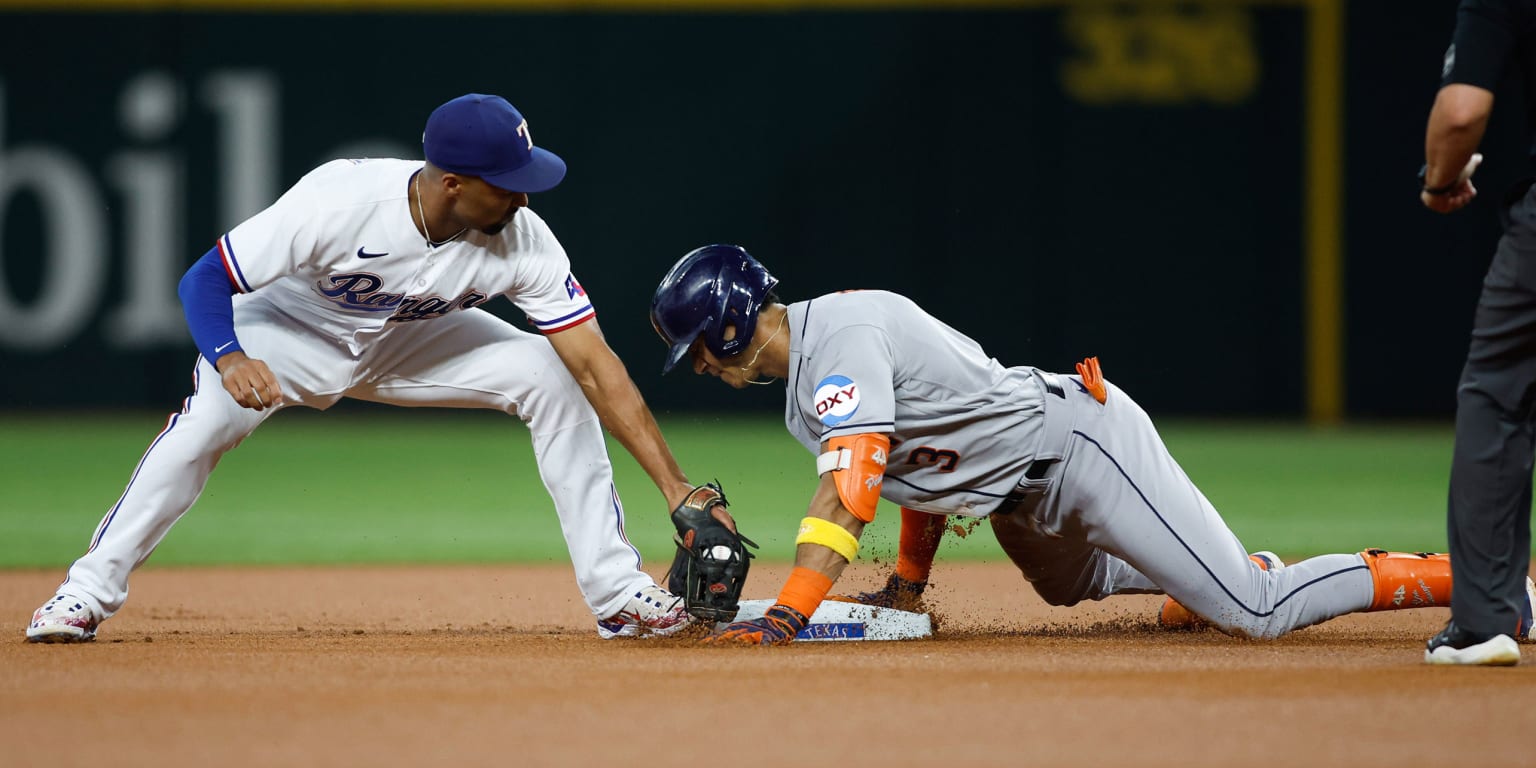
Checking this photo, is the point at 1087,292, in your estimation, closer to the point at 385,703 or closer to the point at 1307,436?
the point at 1307,436

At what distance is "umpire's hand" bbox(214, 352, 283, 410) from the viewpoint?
14.5 ft

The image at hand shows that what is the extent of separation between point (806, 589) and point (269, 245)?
1792 millimetres

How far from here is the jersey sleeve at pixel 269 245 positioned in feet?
15.1

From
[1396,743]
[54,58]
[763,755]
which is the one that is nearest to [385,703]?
[763,755]

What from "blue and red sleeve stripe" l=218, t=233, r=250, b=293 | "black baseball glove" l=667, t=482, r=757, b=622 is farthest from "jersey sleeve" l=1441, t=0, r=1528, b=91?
"blue and red sleeve stripe" l=218, t=233, r=250, b=293

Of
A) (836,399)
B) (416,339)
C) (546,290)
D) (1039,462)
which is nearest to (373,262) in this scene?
(416,339)

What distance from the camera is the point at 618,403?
4.80 metres

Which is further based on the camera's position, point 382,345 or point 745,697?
point 382,345

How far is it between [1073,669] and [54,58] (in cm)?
1227

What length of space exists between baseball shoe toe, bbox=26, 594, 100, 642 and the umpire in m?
→ 3.65

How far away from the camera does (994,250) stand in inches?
548

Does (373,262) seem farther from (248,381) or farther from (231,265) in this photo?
(248,381)

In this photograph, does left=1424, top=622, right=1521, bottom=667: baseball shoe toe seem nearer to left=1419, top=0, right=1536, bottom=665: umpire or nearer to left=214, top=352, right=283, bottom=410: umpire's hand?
left=1419, top=0, right=1536, bottom=665: umpire

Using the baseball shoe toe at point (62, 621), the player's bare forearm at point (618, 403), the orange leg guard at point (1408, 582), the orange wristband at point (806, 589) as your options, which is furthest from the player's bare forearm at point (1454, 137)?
the baseball shoe toe at point (62, 621)
